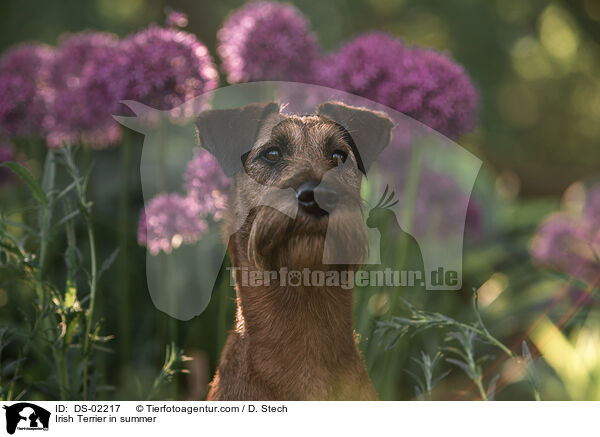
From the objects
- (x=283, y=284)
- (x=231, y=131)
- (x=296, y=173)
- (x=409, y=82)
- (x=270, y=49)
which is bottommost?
(x=283, y=284)

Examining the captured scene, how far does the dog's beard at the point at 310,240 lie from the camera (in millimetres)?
831

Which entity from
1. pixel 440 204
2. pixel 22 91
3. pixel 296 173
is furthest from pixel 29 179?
pixel 440 204

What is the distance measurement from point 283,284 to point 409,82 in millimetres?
452

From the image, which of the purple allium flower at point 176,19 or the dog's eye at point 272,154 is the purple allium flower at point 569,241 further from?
the purple allium flower at point 176,19

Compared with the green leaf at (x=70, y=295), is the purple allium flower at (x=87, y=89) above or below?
above

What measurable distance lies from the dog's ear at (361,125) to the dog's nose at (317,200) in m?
0.21

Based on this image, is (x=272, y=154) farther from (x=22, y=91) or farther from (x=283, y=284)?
(x=22, y=91)

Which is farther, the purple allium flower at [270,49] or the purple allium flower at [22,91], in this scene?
the purple allium flower at [22,91]

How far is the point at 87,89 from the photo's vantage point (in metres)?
1.16

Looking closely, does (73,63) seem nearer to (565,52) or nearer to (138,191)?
(138,191)

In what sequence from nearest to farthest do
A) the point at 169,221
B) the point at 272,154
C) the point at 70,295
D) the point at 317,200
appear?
the point at 317,200, the point at 272,154, the point at 70,295, the point at 169,221

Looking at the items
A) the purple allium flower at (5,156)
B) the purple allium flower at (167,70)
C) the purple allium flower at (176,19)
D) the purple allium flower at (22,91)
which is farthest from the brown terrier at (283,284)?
the purple allium flower at (5,156)

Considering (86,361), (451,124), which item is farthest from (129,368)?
(451,124)
